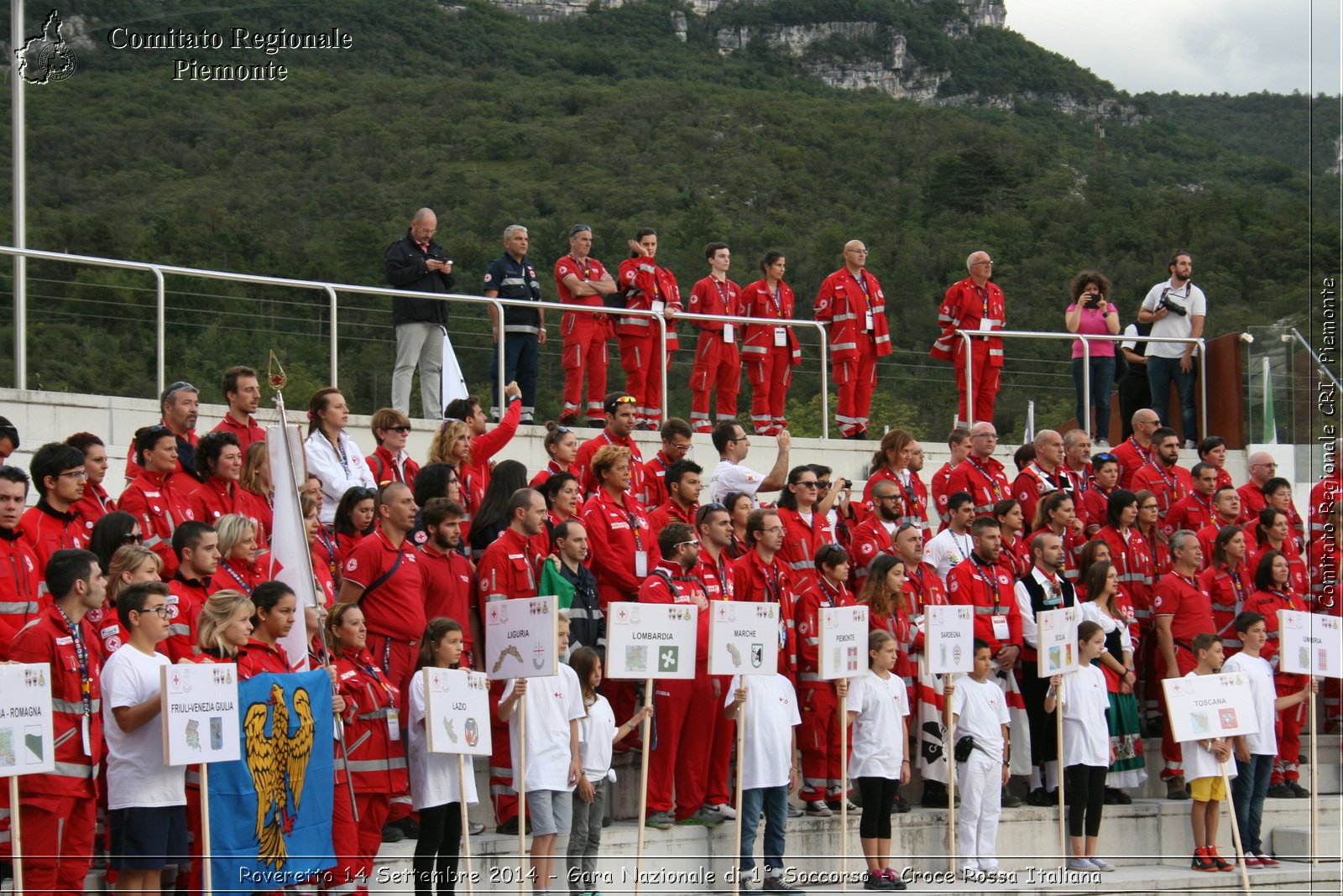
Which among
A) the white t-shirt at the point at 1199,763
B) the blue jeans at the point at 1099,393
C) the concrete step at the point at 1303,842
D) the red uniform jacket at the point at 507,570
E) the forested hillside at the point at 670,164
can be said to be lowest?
the concrete step at the point at 1303,842

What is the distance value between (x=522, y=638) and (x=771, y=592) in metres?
2.51

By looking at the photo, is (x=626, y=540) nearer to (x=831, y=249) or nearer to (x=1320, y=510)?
(x=1320, y=510)

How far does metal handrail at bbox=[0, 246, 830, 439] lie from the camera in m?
13.1

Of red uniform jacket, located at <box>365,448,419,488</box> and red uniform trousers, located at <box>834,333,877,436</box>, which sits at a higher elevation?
red uniform trousers, located at <box>834,333,877,436</box>

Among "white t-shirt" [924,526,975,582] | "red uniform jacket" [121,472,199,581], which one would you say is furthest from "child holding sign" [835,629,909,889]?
"red uniform jacket" [121,472,199,581]

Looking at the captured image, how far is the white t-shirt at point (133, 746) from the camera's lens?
8.09 metres

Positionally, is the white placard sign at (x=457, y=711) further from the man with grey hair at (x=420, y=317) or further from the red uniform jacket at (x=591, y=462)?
the man with grey hair at (x=420, y=317)

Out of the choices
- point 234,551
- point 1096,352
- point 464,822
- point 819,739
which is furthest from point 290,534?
point 1096,352

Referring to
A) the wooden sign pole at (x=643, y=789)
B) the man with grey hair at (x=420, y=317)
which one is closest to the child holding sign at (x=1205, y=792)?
the wooden sign pole at (x=643, y=789)

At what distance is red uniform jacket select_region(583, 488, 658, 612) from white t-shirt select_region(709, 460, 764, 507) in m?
1.26

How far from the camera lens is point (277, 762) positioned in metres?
8.73

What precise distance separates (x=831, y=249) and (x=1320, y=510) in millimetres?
19643

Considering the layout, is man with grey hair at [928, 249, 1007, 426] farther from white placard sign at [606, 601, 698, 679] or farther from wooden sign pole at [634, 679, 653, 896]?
wooden sign pole at [634, 679, 653, 896]

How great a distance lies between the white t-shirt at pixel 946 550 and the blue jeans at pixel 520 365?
411 centimetres
